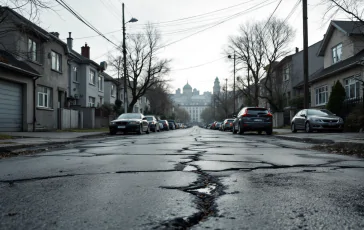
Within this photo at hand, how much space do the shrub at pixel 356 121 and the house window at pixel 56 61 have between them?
19.4 metres

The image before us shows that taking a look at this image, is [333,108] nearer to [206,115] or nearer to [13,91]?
[13,91]

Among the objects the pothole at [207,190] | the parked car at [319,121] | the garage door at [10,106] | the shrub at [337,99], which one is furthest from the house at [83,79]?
A: the pothole at [207,190]

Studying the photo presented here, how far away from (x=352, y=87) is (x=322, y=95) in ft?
17.4

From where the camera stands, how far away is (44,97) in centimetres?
2203

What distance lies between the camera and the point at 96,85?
36.4m

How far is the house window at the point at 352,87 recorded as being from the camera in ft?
74.4

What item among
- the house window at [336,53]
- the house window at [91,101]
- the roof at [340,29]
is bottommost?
the house window at [91,101]

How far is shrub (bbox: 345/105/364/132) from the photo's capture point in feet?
54.9

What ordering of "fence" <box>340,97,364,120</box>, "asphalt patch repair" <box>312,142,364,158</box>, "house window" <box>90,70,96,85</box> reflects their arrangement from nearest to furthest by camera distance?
"asphalt patch repair" <box>312,142,364,158</box> < "fence" <box>340,97,364,120</box> < "house window" <box>90,70,96,85</box>

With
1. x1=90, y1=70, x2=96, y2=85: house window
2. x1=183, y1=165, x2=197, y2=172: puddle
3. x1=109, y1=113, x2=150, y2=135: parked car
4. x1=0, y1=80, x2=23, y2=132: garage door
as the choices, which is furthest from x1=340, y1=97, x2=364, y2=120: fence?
x1=90, y1=70, x2=96, y2=85: house window

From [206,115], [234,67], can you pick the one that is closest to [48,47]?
[234,67]

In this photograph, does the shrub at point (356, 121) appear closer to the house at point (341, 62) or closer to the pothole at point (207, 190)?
the house at point (341, 62)

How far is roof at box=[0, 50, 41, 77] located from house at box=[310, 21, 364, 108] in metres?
19.5

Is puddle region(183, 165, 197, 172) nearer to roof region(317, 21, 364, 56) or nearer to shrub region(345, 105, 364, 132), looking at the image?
shrub region(345, 105, 364, 132)
